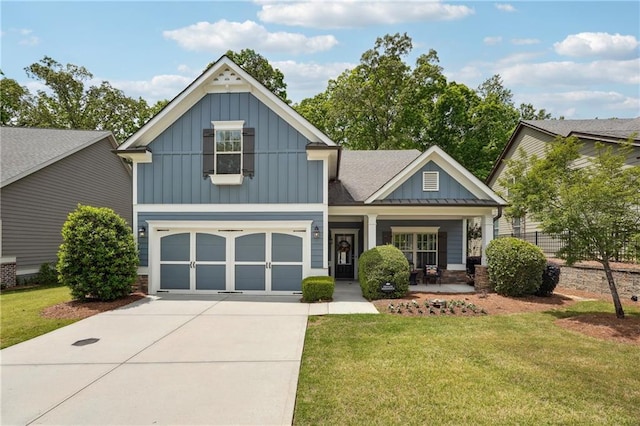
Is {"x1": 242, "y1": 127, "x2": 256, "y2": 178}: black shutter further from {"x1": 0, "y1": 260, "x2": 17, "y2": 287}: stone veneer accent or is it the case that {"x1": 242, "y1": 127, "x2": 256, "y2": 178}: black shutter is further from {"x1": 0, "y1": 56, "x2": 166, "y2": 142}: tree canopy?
{"x1": 0, "y1": 56, "x2": 166, "y2": 142}: tree canopy

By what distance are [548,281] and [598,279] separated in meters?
2.00

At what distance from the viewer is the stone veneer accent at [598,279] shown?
417 inches

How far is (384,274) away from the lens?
1082 centimetres

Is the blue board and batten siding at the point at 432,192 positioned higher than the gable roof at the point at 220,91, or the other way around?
the gable roof at the point at 220,91

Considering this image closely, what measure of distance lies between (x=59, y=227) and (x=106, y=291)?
30.3 ft

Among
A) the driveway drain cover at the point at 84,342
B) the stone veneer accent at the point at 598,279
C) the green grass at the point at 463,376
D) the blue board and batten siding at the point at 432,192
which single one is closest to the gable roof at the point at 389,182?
the blue board and batten siding at the point at 432,192

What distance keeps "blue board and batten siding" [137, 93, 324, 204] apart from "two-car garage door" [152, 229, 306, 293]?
112 centimetres

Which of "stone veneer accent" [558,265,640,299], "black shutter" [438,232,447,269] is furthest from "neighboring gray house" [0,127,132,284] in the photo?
"stone veneer accent" [558,265,640,299]

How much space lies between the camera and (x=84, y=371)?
5637mm

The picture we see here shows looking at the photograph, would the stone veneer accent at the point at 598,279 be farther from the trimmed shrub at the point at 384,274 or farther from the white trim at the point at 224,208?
the white trim at the point at 224,208

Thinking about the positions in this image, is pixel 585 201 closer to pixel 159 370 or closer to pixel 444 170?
pixel 444 170

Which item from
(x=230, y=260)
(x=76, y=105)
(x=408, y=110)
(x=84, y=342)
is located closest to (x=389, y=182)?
(x=230, y=260)

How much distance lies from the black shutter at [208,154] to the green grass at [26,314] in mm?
5486

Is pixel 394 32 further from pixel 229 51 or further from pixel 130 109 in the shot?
pixel 130 109
